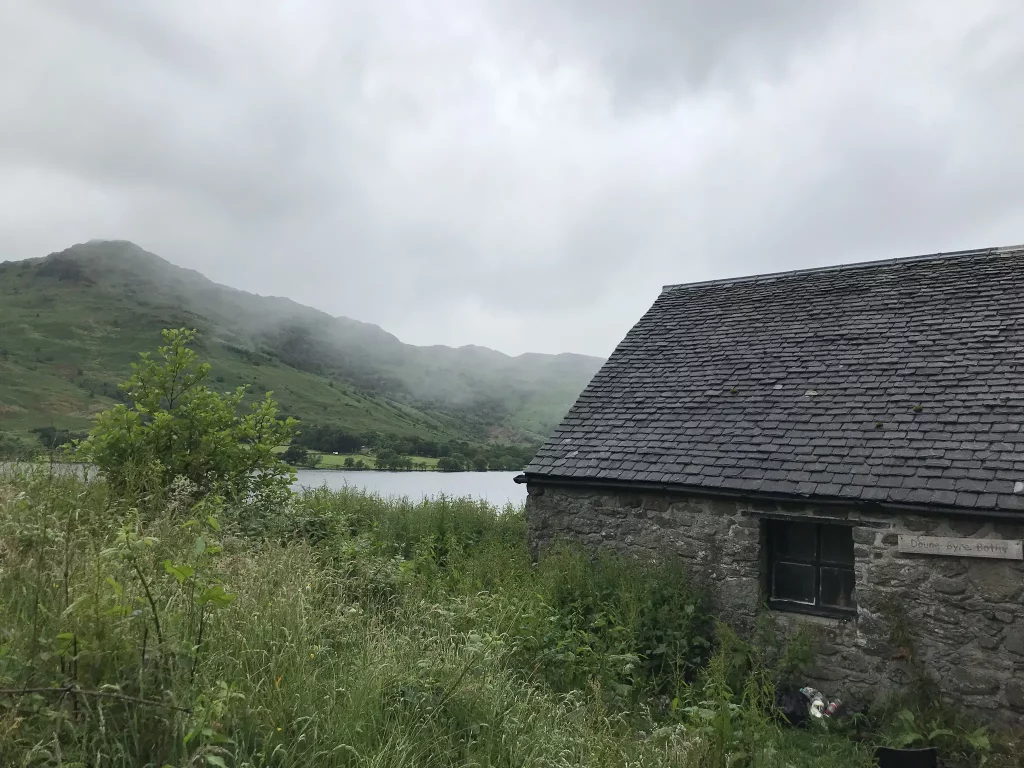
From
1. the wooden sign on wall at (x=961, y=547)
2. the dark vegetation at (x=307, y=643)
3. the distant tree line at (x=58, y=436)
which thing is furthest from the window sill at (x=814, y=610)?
the distant tree line at (x=58, y=436)

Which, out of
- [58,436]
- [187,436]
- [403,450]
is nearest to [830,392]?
[187,436]

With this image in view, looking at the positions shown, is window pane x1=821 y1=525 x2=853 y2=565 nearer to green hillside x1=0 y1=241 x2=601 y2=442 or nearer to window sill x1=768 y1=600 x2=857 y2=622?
window sill x1=768 y1=600 x2=857 y2=622

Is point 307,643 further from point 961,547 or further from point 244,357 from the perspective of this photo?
point 244,357

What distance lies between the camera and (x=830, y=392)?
9430 millimetres

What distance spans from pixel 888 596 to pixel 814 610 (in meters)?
0.95

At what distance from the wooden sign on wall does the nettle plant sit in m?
8.00

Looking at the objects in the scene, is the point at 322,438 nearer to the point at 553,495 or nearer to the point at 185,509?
the point at 553,495

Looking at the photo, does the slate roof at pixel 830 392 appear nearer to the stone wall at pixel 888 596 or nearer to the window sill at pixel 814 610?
the stone wall at pixel 888 596

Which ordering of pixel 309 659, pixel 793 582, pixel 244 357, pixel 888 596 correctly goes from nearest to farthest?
pixel 309 659
pixel 888 596
pixel 793 582
pixel 244 357

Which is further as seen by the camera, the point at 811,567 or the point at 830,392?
the point at 830,392

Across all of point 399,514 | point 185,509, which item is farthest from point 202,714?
point 399,514

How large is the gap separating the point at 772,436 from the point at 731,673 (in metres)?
3.36

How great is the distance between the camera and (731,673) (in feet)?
24.8

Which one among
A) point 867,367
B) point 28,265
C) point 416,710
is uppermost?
point 28,265
